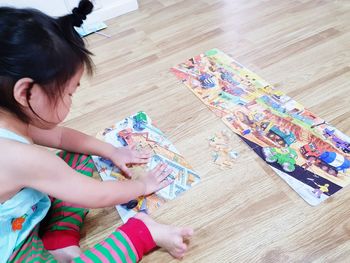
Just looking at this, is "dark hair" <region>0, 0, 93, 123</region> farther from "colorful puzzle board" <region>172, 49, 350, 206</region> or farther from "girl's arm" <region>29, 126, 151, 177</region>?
"colorful puzzle board" <region>172, 49, 350, 206</region>

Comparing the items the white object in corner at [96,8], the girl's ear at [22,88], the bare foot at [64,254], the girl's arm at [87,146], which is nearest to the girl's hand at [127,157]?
the girl's arm at [87,146]

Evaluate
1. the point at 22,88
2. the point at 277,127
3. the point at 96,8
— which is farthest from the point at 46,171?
the point at 96,8

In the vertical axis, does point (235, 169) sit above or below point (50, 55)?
below

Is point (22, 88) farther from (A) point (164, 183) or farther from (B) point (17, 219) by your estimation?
(A) point (164, 183)

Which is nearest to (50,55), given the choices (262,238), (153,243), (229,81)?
(153,243)

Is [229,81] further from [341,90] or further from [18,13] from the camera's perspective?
[18,13]

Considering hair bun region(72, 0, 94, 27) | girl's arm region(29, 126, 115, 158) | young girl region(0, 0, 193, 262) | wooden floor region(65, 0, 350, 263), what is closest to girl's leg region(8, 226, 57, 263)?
young girl region(0, 0, 193, 262)

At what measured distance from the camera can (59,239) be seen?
650mm

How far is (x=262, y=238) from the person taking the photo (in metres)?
0.64

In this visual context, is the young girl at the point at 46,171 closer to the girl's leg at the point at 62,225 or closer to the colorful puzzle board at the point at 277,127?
the girl's leg at the point at 62,225

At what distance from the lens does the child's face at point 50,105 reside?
49 centimetres

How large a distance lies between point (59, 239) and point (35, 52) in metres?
0.40

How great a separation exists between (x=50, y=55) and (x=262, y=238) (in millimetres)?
538

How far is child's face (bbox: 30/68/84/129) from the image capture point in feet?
1.61
